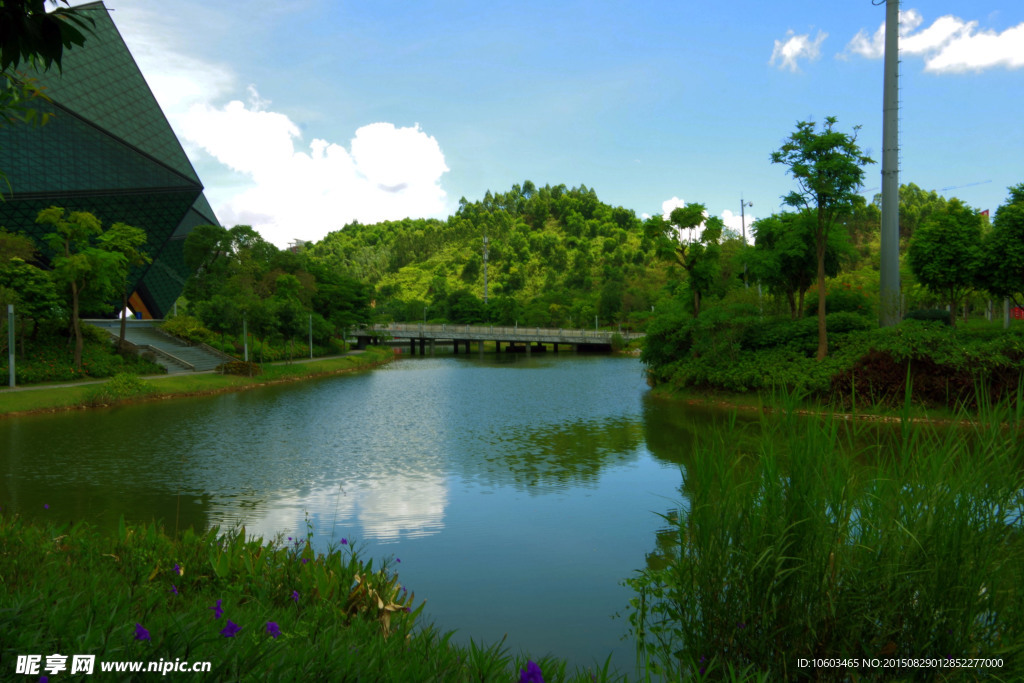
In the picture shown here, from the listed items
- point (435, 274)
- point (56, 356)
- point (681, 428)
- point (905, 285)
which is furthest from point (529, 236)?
point (681, 428)

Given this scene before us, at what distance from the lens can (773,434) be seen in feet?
14.3

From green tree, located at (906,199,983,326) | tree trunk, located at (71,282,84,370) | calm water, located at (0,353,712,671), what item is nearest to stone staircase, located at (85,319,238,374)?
tree trunk, located at (71,282,84,370)

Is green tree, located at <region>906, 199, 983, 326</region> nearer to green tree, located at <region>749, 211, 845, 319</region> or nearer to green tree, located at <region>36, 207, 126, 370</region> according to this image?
green tree, located at <region>749, 211, 845, 319</region>

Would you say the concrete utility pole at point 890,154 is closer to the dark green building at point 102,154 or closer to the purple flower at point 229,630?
the purple flower at point 229,630

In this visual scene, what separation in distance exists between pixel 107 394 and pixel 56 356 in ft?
23.6

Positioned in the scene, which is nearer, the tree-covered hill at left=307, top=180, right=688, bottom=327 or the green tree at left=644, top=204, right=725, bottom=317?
the green tree at left=644, top=204, right=725, bottom=317

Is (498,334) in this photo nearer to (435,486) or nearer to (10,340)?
(10,340)

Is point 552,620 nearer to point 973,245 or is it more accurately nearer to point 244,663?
point 244,663

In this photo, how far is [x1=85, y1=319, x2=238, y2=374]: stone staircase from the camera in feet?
107

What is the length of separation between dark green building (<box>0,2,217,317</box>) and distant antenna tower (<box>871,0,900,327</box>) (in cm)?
4007

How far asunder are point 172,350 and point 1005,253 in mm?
35919

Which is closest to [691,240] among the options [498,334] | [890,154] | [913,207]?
[890,154]

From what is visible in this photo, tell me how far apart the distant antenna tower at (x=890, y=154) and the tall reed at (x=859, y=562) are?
68.3 ft

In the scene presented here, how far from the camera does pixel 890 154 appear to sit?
76.1 feet
